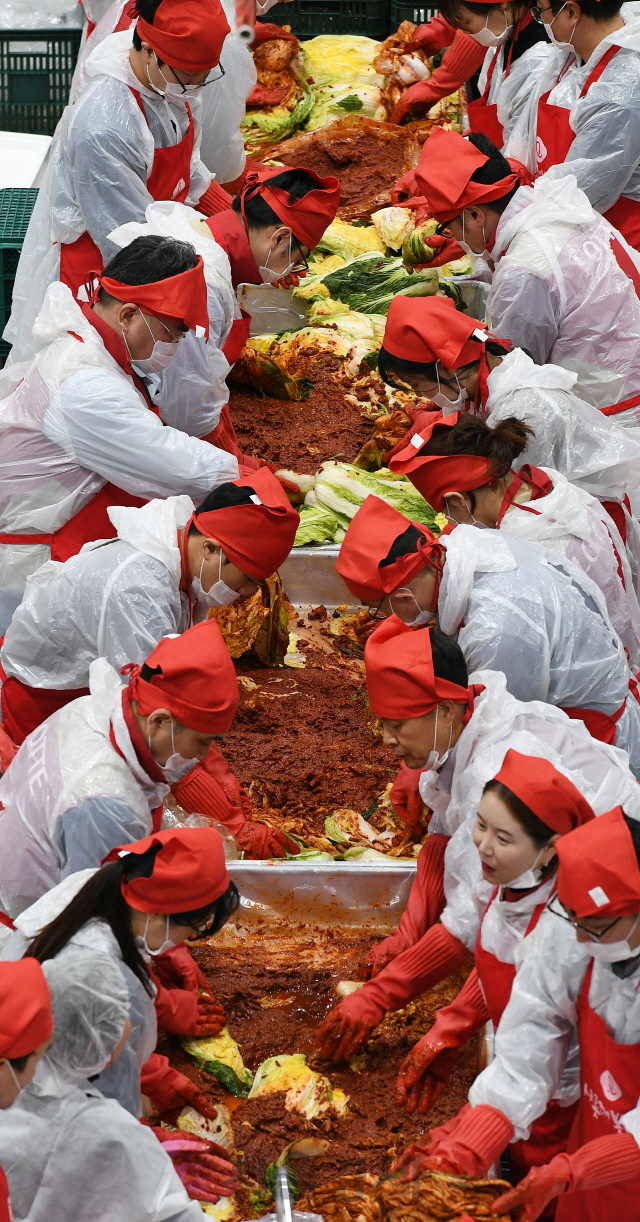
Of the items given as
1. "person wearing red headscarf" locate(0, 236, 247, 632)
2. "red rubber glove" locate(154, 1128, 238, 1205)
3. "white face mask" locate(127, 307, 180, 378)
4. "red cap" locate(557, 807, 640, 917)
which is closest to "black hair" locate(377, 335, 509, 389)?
"person wearing red headscarf" locate(0, 236, 247, 632)

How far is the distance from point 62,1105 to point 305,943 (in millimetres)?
1308

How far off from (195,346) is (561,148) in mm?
1913

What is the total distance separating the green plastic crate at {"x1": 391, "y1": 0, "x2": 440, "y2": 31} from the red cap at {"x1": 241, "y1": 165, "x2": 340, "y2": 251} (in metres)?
3.27

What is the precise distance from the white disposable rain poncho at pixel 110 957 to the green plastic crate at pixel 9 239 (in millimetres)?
3582

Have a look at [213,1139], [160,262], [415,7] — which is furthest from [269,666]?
[415,7]

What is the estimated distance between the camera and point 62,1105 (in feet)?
7.57

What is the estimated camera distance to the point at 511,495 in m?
3.79

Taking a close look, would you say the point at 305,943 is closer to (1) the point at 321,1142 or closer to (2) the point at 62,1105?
(1) the point at 321,1142

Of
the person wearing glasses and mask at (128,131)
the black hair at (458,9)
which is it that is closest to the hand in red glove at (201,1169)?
the person wearing glasses and mask at (128,131)

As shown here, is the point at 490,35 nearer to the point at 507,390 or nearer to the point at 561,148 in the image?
the point at 561,148

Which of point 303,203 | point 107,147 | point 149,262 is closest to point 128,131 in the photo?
point 107,147

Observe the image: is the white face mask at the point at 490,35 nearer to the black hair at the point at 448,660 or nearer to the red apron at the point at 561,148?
the red apron at the point at 561,148

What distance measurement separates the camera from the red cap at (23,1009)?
84.0 inches

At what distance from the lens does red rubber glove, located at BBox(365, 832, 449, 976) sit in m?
3.34
